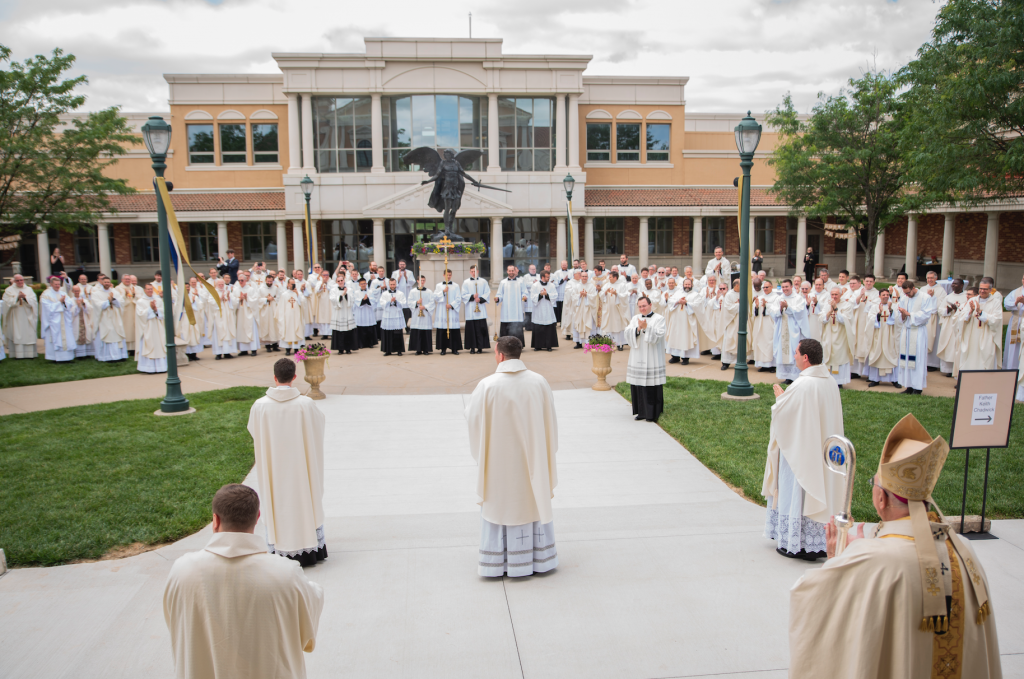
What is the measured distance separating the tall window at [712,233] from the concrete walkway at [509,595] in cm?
3337

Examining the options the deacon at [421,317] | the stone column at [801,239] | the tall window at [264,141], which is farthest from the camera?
the tall window at [264,141]

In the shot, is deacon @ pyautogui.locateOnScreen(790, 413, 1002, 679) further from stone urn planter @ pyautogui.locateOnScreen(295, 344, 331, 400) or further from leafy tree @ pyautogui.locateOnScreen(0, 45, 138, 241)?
leafy tree @ pyautogui.locateOnScreen(0, 45, 138, 241)

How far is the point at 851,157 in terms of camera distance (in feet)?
94.3

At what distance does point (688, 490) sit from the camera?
827cm

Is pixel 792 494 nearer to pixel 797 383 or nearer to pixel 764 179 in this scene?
pixel 797 383

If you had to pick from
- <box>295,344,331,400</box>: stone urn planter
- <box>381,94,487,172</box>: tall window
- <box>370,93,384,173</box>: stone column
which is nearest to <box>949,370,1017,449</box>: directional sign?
<box>295,344,331,400</box>: stone urn planter

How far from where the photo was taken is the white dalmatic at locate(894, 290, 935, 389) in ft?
43.0

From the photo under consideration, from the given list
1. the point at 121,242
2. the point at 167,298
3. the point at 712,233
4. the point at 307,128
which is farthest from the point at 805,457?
the point at 121,242

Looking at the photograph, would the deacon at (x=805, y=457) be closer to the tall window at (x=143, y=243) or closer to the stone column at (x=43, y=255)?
the stone column at (x=43, y=255)

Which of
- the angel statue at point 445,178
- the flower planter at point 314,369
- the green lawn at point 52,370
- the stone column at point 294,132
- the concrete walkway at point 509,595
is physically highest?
the stone column at point 294,132

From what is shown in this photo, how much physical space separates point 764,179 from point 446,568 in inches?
1528

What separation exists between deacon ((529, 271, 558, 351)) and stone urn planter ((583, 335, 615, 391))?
16.6 feet

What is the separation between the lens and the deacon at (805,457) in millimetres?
6074

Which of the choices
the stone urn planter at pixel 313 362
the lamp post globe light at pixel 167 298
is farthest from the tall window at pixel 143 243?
the stone urn planter at pixel 313 362
